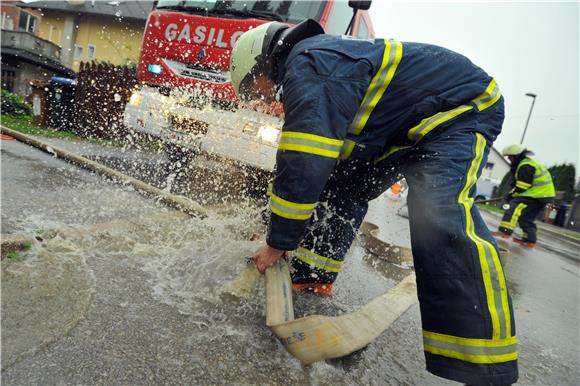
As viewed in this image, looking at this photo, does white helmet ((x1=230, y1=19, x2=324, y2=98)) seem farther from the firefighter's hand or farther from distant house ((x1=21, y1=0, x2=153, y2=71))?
distant house ((x1=21, y1=0, x2=153, y2=71))

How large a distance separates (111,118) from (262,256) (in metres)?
6.86

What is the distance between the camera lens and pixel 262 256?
5.52 feet

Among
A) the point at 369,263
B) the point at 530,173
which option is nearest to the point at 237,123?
the point at 369,263

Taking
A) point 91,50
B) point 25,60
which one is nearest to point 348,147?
point 25,60

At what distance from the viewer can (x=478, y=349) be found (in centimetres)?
125

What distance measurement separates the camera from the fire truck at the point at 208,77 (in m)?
3.85

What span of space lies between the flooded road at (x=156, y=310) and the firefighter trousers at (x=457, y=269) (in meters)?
0.35

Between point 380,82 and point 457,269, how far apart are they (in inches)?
31.9

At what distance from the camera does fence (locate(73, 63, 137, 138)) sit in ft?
22.5

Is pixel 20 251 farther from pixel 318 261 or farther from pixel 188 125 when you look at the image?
pixel 188 125

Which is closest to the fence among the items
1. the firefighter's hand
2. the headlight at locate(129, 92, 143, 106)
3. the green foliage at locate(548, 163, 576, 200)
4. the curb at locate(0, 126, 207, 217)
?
the headlight at locate(129, 92, 143, 106)

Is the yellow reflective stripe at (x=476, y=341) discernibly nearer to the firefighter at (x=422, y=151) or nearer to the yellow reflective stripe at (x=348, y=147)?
the firefighter at (x=422, y=151)

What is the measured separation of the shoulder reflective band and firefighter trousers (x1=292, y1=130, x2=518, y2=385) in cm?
28

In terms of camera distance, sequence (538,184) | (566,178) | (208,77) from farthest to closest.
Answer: (566,178), (538,184), (208,77)
